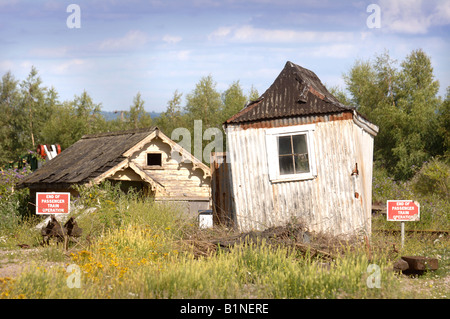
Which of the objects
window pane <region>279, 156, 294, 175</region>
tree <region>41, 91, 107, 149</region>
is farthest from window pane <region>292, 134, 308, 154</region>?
tree <region>41, 91, 107, 149</region>

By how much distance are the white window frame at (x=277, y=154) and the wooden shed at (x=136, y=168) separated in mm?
6453

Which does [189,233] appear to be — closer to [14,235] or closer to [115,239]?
[115,239]

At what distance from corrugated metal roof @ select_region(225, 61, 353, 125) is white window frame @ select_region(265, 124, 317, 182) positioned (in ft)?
1.12

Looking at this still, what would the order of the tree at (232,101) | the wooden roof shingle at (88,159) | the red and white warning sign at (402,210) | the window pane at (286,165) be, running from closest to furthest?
the red and white warning sign at (402,210) → the window pane at (286,165) → the wooden roof shingle at (88,159) → the tree at (232,101)

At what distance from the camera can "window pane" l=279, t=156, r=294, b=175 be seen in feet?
44.7

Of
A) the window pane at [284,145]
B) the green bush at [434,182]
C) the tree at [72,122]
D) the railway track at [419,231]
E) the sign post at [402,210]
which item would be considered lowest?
the railway track at [419,231]

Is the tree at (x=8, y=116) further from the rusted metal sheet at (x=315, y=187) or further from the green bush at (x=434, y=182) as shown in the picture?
the rusted metal sheet at (x=315, y=187)

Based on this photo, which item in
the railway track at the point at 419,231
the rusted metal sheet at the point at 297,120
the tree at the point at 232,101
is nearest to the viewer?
the rusted metal sheet at the point at 297,120

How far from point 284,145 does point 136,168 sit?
7.62 metres

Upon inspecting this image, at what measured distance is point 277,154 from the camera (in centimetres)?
1363

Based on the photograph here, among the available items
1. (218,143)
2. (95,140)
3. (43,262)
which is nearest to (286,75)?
(43,262)

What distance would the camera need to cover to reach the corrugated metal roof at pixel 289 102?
13625mm

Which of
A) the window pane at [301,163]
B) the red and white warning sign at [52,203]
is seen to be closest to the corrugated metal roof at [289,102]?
the window pane at [301,163]

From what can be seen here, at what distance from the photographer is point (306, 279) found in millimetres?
8133
